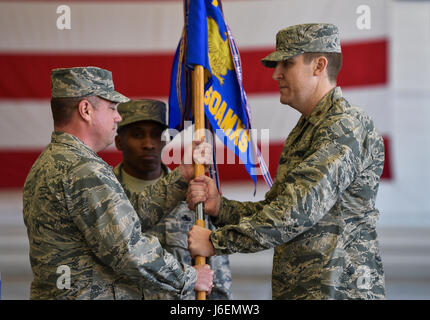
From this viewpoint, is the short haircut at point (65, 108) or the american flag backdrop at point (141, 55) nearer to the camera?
the short haircut at point (65, 108)

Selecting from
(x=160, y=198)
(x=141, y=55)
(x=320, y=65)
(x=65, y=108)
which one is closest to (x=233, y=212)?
(x=160, y=198)

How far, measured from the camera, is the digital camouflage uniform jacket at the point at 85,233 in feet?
5.61

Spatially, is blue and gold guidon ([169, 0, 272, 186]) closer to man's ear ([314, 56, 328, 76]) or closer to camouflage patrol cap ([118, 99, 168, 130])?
camouflage patrol cap ([118, 99, 168, 130])

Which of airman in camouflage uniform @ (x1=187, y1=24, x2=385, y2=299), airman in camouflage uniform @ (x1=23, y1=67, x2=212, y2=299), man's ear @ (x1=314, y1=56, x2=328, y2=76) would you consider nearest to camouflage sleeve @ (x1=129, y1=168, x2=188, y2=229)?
airman in camouflage uniform @ (x1=187, y1=24, x2=385, y2=299)

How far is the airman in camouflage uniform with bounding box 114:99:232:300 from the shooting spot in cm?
248

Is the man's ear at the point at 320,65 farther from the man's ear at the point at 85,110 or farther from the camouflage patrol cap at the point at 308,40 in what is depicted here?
the man's ear at the point at 85,110

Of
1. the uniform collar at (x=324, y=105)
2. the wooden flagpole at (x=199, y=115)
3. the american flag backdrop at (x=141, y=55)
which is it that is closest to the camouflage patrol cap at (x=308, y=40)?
the uniform collar at (x=324, y=105)

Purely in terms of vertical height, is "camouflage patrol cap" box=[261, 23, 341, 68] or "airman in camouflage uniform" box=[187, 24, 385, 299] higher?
"camouflage patrol cap" box=[261, 23, 341, 68]

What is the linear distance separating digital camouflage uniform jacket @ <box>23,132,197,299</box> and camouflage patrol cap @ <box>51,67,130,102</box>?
14cm

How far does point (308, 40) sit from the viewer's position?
1991mm

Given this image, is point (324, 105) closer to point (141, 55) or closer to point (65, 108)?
point (65, 108)

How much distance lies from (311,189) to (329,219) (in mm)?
Result: 142

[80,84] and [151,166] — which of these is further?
[151,166]

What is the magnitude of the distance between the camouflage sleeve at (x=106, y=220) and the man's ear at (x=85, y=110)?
0.19 meters
